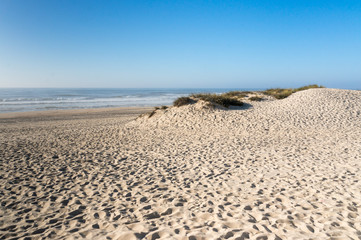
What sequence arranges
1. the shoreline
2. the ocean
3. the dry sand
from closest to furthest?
the dry sand < the shoreline < the ocean

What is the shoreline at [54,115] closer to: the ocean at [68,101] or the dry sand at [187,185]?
the ocean at [68,101]

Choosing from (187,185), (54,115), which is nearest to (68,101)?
(54,115)

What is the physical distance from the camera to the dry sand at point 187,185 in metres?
3.73

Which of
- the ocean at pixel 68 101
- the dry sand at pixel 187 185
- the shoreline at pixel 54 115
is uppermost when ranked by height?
the ocean at pixel 68 101

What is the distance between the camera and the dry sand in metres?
3.73

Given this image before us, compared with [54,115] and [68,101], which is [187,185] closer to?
[54,115]

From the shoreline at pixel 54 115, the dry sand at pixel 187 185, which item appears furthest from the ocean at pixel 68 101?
the dry sand at pixel 187 185

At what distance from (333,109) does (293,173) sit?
11.4 m

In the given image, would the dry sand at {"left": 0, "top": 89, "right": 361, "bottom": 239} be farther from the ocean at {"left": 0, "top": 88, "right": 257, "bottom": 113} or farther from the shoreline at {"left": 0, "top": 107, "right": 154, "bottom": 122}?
the ocean at {"left": 0, "top": 88, "right": 257, "bottom": 113}

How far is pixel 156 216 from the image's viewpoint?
4.13 meters

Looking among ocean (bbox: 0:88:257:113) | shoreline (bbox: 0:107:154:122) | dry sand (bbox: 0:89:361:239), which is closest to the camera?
dry sand (bbox: 0:89:361:239)

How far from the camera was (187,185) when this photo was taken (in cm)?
546

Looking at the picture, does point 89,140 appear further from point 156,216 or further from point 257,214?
point 257,214

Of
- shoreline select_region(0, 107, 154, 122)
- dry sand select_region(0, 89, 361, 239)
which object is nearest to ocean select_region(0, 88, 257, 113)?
shoreline select_region(0, 107, 154, 122)
